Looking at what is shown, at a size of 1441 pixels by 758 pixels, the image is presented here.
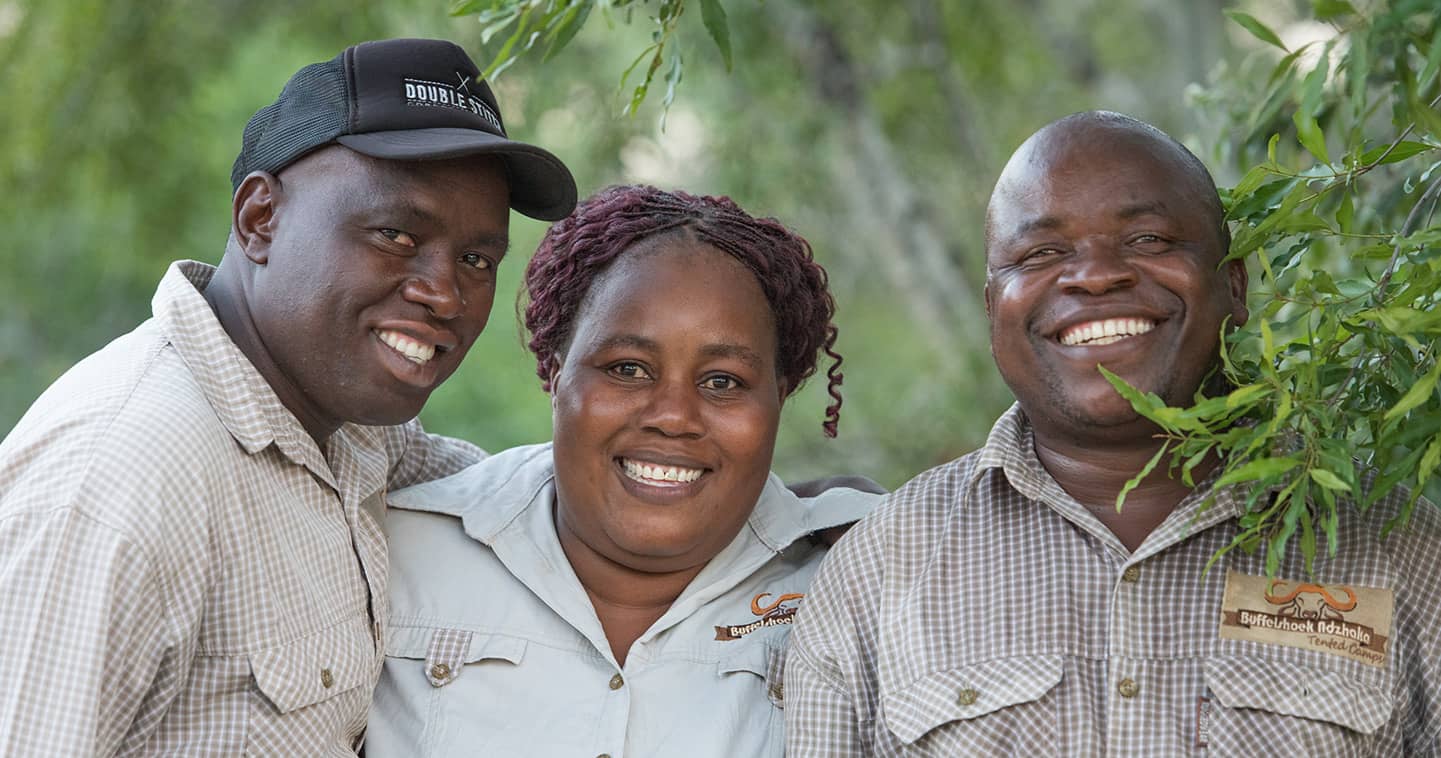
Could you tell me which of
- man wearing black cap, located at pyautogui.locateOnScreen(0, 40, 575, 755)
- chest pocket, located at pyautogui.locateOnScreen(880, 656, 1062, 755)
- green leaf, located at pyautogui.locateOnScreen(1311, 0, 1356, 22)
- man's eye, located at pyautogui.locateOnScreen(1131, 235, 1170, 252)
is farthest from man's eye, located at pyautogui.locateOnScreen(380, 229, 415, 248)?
green leaf, located at pyautogui.locateOnScreen(1311, 0, 1356, 22)

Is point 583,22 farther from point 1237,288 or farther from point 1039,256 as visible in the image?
point 1237,288

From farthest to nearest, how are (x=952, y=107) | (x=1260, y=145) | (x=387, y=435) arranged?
(x=952, y=107) → (x=1260, y=145) → (x=387, y=435)

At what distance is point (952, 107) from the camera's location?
732cm

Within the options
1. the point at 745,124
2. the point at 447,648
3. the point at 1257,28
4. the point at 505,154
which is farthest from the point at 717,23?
the point at 745,124

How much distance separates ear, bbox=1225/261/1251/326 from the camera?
9.53ft

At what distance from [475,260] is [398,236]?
0.20m

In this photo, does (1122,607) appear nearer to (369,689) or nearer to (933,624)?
(933,624)

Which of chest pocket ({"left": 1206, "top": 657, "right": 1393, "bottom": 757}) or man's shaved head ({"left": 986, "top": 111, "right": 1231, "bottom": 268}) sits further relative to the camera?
man's shaved head ({"left": 986, "top": 111, "right": 1231, "bottom": 268})

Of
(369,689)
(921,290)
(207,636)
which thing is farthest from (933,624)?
(921,290)

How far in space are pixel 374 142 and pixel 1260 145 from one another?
225cm

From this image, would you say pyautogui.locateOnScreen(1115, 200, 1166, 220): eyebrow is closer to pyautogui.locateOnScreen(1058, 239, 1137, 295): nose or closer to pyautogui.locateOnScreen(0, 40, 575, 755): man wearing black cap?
pyautogui.locateOnScreen(1058, 239, 1137, 295): nose

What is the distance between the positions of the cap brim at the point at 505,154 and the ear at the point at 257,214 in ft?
0.53

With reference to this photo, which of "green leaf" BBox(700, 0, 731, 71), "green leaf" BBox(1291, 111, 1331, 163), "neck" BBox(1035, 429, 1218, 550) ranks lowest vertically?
"neck" BBox(1035, 429, 1218, 550)

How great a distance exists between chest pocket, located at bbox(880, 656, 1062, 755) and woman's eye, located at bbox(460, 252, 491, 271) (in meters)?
1.08
